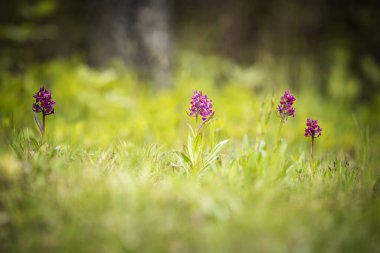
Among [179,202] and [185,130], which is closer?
[179,202]

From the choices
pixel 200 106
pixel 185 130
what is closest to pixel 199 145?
pixel 200 106

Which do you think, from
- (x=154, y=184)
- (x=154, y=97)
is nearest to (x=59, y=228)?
(x=154, y=184)

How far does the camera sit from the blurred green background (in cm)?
138

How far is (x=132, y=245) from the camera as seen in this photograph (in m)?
1.31

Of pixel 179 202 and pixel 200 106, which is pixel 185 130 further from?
pixel 179 202

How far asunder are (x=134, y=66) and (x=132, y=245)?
11.1 ft

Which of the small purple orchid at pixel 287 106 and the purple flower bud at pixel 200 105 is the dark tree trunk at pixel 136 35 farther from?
the small purple orchid at pixel 287 106

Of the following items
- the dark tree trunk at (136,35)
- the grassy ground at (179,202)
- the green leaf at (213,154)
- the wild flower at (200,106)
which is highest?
the dark tree trunk at (136,35)

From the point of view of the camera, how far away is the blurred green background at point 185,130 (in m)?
1.38

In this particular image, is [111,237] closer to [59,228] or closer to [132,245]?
[132,245]

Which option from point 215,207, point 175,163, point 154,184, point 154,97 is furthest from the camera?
point 154,97

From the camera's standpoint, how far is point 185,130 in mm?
3412

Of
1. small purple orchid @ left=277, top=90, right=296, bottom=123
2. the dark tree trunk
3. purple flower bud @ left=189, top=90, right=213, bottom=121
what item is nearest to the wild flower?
purple flower bud @ left=189, top=90, right=213, bottom=121

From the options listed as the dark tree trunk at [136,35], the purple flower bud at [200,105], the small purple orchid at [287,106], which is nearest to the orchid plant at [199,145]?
the purple flower bud at [200,105]
